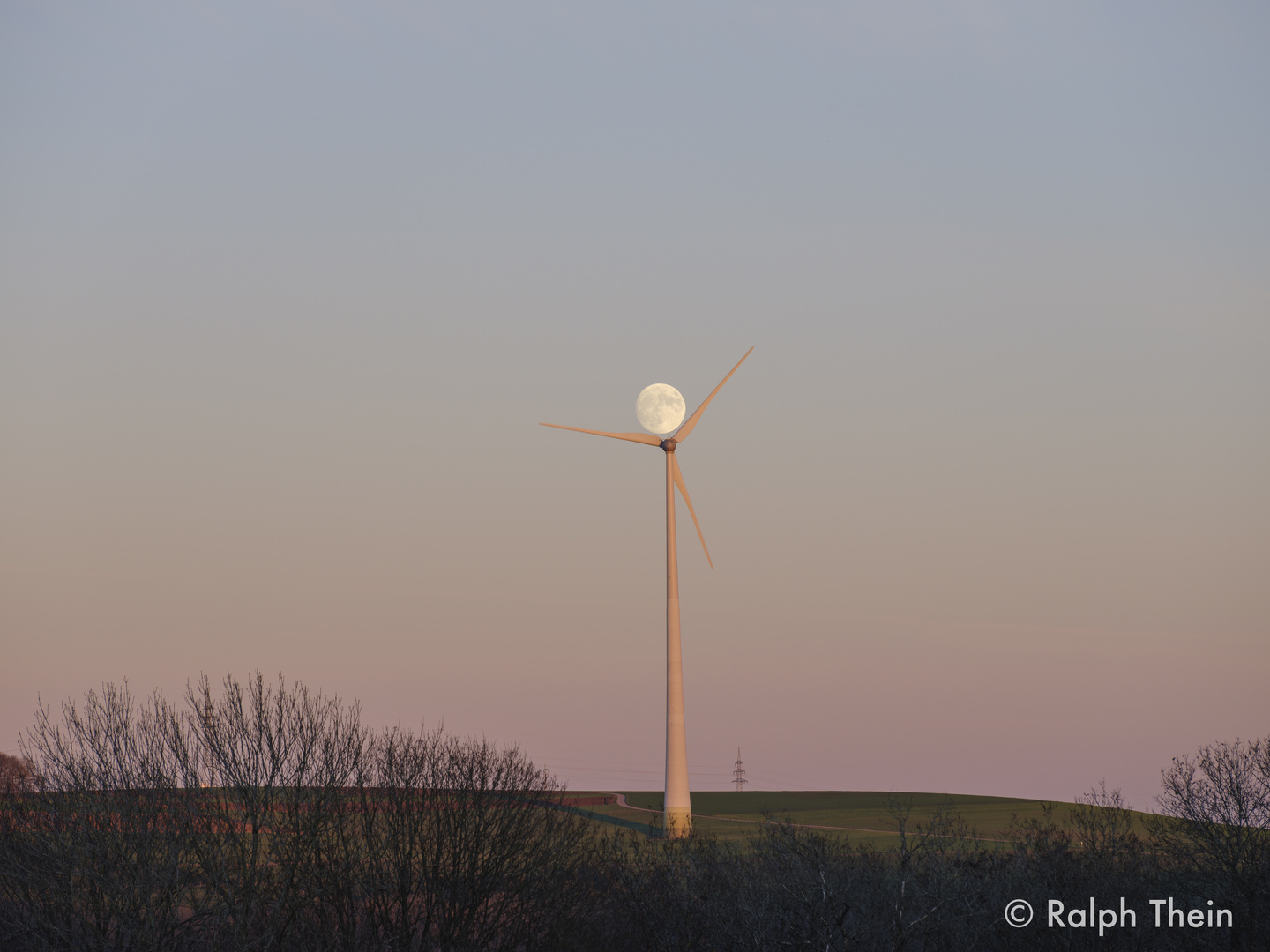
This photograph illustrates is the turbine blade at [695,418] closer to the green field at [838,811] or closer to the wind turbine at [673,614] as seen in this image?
the wind turbine at [673,614]

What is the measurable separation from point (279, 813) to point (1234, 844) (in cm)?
5249

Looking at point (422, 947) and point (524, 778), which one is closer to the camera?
point (422, 947)

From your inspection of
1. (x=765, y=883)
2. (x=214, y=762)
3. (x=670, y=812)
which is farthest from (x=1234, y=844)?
(x=214, y=762)

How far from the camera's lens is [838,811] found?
15325 cm

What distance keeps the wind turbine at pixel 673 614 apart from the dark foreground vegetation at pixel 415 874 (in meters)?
10.2

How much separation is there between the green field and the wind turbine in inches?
953

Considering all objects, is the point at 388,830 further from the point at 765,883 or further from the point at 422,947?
the point at 765,883

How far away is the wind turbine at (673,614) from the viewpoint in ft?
265

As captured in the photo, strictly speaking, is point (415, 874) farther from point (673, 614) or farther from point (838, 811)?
point (838, 811)

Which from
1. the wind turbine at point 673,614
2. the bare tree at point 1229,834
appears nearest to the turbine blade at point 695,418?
the wind turbine at point 673,614

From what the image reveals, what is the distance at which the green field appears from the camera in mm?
117938

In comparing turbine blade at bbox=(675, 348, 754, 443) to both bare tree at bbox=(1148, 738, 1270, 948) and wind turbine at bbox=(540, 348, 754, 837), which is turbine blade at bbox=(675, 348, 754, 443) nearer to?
wind turbine at bbox=(540, 348, 754, 837)

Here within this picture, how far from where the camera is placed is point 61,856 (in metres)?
50.2

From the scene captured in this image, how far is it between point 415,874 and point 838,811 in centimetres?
10554
